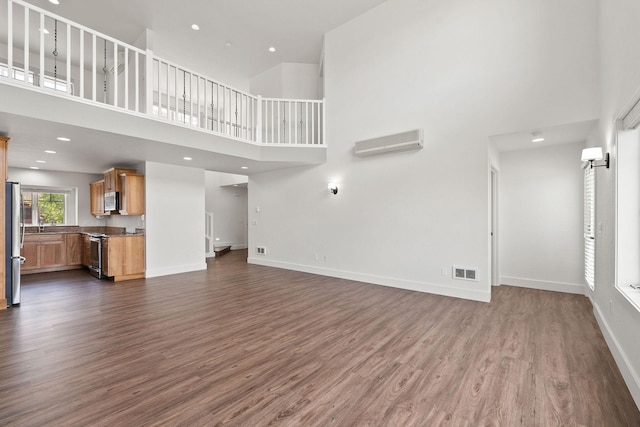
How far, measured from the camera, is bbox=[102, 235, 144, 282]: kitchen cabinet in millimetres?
5695

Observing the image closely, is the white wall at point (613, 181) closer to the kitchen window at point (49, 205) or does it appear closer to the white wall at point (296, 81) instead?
the white wall at point (296, 81)

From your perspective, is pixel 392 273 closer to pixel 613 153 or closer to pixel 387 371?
pixel 387 371

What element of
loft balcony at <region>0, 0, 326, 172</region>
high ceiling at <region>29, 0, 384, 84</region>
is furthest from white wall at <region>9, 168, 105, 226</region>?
high ceiling at <region>29, 0, 384, 84</region>

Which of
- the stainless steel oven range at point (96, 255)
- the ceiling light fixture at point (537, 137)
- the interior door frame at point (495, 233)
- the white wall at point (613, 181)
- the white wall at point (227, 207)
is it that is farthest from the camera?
the white wall at point (227, 207)

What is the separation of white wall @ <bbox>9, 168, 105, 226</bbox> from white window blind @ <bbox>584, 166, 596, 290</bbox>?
10.6m

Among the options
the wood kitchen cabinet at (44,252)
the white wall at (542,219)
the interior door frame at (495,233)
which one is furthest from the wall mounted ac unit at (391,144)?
the wood kitchen cabinet at (44,252)

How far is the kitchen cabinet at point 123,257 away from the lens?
5.70 meters

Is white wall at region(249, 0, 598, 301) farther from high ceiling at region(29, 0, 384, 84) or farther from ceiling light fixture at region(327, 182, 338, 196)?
high ceiling at region(29, 0, 384, 84)

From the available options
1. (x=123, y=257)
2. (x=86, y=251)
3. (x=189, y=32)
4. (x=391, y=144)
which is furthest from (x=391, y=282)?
(x=86, y=251)

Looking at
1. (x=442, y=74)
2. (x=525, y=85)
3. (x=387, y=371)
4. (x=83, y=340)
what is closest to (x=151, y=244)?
(x=83, y=340)

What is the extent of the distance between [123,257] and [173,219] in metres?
1.21

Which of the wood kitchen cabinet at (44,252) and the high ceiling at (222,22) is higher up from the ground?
the high ceiling at (222,22)

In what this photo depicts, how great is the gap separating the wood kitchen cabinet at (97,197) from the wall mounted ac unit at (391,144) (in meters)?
6.35

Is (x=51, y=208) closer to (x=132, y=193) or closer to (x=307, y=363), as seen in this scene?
(x=132, y=193)
